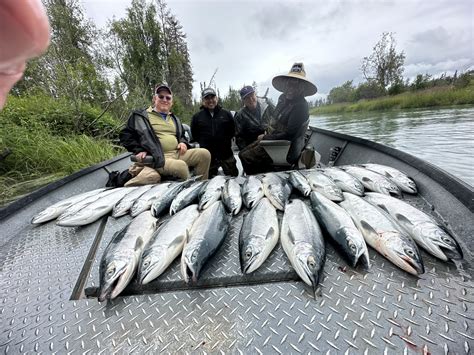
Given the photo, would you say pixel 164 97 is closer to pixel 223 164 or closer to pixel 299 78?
pixel 223 164

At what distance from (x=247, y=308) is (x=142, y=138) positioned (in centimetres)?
276

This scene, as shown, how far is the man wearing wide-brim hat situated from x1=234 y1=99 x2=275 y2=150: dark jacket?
0.52m

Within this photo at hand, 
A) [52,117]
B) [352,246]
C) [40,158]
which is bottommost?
[352,246]

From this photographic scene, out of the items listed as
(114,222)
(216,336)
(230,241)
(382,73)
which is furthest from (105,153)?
(382,73)

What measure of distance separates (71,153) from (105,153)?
0.68 metres

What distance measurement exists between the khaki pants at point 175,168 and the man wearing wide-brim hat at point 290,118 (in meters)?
0.82

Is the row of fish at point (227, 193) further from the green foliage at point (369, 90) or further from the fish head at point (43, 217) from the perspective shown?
the green foliage at point (369, 90)

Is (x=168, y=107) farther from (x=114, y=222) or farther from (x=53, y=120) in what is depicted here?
(x=53, y=120)

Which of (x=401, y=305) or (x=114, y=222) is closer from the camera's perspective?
(x=401, y=305)

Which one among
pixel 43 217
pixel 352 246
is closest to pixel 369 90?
pixel 352 246

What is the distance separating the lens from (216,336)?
99cm

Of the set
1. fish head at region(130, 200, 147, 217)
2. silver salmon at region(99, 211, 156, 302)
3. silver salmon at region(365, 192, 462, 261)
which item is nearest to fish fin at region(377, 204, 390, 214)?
silver salmon at region(365, 192, 462, 261)

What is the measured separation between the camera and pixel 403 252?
1246 millimetres

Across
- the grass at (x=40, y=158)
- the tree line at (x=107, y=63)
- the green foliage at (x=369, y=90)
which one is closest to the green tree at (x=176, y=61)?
the tree line at (x=107, y=63)
